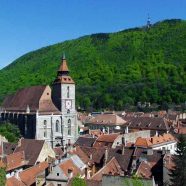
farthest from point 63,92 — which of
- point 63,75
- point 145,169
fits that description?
point 145,169

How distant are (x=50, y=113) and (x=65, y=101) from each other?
4395mm

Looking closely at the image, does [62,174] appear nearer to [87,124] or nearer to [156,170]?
[156,170]

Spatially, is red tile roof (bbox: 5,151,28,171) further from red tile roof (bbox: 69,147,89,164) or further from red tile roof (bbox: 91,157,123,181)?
red tile roof (bbox: 91,157,123,181)

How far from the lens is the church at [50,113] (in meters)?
83.8

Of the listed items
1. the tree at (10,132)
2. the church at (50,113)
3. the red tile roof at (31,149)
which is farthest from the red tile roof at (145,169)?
the church at (50,113)

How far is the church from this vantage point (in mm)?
Answer: 83812

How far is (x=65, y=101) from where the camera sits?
8762cm

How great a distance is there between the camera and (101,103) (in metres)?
172

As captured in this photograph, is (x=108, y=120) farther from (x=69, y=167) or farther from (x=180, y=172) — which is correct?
(x=180, y=172)

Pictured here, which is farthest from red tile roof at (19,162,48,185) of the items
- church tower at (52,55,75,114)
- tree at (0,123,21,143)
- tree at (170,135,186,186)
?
church tower at (52,55,75,114)

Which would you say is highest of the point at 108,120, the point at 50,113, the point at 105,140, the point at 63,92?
the point at 63,92

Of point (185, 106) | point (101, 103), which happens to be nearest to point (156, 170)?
point (185, 106)

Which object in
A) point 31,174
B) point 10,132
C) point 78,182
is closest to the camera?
point 78,182

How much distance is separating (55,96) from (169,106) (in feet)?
247
